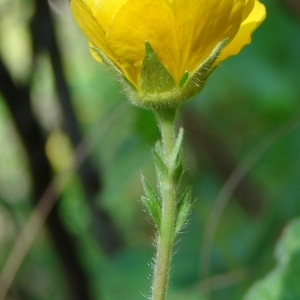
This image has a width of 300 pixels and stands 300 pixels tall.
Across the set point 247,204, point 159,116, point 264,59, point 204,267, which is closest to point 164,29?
point 159,116

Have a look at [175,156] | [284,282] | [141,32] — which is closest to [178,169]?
[175,156]

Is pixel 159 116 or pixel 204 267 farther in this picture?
pixel 204 267

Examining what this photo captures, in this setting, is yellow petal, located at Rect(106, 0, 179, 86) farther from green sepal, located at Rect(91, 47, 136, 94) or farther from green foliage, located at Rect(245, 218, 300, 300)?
green foliage, located at Rect(245, 218, 300, 300)

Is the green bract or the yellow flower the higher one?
the yellow flower

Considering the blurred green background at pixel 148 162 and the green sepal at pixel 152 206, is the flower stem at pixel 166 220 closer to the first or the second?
the green sepal at pixel 152 206

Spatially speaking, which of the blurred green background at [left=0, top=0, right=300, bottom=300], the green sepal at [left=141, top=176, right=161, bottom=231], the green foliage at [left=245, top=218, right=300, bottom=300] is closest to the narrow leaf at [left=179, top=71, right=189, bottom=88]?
the green sepal at [left=141, top=176, right=161, bottom=231]

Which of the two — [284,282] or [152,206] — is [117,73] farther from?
[284,282]

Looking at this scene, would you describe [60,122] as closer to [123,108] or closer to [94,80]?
[123,108]

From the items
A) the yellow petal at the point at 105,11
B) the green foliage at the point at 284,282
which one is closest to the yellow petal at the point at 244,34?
the yellow petal at the point at 105,11
